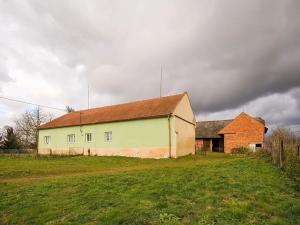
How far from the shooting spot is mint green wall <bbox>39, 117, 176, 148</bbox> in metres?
24.2

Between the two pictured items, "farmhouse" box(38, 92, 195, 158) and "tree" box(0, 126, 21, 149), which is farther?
"tree" box(0, 126, 21, 149)

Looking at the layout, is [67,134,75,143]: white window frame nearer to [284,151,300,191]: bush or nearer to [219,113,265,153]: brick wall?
[219,113,265,153]: brick wall

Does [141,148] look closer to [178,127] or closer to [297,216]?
[178,127]

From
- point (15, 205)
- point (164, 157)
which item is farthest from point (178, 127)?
point (15, 205)

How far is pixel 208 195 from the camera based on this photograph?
7.30 m

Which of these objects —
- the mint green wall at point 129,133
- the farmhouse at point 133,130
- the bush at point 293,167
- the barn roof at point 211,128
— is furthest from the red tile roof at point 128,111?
the barn roof at point 211,128

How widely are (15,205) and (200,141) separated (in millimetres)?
37691

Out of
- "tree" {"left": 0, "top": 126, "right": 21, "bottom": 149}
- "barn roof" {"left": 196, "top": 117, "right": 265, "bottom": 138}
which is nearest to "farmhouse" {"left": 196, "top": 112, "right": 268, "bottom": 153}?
"barn roof" {"left": 196, "top": 117, "right": 265, "bottom": 138}

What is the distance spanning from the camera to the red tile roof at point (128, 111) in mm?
25516

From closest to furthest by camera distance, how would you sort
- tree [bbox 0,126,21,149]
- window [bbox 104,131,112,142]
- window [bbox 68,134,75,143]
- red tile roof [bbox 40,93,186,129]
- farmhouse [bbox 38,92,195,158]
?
farmhouse [bbox 38,92,195,158] → red tile roof [bbox 40,93,186,129] → window [bbox 104,131,112,142] → window [bbox 68,134,75,143] → tree [bbox 0,126,21,149]

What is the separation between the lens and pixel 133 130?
85.3 ft

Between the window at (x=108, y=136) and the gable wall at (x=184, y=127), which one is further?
the window at (x=108, y=136)

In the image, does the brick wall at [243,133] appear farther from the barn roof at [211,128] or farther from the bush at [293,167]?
the bush at [293,167]

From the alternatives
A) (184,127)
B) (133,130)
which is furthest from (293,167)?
(133,130)
